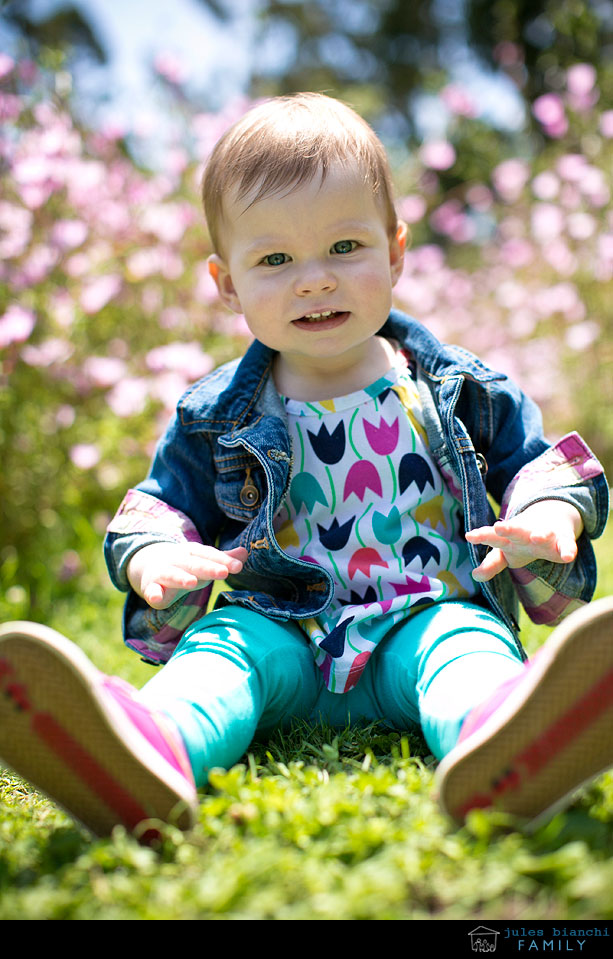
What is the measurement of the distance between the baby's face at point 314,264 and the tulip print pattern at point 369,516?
17 centimetres

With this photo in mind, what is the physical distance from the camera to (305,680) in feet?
6.07

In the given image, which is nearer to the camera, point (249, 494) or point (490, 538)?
point (490, 538)

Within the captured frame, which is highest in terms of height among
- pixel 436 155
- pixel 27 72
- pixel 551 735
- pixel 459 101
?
pixel 27 72

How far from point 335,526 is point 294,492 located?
0.13 metres

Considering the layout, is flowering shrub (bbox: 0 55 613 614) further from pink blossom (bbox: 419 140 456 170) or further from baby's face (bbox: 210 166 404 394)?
baby's face (bbox: 210 166 404 394)

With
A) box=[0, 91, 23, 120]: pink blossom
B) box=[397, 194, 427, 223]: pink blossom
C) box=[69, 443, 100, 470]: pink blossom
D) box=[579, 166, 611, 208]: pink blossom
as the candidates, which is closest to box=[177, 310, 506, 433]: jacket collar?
box=[69, 443, 100, 470]: pink blossom

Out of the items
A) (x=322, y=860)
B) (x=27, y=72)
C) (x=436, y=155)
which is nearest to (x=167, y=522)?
(x=322, y=860)

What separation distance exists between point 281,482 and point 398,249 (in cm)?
64

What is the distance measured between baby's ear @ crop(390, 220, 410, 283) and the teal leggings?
2.67ft

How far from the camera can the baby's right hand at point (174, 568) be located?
1.69m

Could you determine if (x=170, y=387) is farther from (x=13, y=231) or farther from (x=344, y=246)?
(x=344, y=246)

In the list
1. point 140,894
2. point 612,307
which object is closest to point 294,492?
point 140,894
